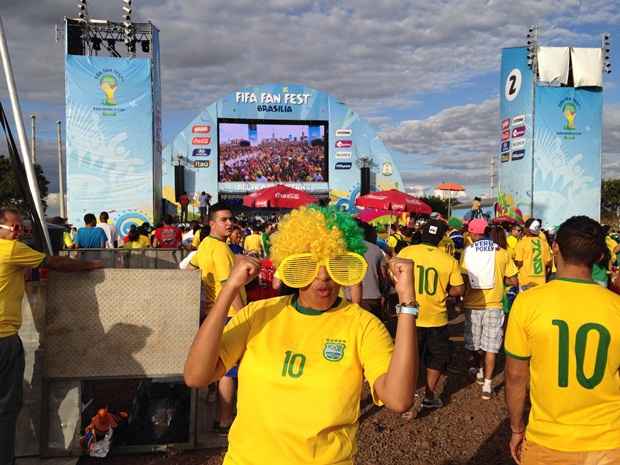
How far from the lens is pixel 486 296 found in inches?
225

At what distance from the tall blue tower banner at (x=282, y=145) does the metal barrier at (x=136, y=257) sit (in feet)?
74.3

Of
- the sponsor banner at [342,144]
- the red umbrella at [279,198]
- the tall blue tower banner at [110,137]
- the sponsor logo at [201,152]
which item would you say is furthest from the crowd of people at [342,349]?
the sponsor banner at [342,144]

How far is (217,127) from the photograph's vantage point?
29.1 meters

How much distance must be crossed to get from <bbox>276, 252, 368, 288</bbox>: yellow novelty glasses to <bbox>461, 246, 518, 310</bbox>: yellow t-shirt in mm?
4250

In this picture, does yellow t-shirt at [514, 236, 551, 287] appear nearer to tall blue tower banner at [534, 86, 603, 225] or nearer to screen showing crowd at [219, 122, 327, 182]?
tall blue tower banner at [534, 86, 603, 225]

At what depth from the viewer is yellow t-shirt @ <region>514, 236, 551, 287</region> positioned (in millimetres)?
7676

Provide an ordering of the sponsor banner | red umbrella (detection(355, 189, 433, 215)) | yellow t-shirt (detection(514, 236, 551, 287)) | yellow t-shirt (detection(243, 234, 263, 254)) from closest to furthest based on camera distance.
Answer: yellow t-shirt (detection(514, 236, 551, 287)) < yellow t-shirt (detection(243, 234, 263, 254)) < red umbrella (detection(355, 189, 433, 215)) < the sponsor banner

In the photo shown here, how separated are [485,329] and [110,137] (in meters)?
19.7

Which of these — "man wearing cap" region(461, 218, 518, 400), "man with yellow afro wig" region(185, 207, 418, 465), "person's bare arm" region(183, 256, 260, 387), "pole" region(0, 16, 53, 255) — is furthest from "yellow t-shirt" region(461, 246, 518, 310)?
"person's bare arm" region(183, 256, 260, 387)

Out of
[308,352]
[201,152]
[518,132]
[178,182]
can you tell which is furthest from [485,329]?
[201,152]

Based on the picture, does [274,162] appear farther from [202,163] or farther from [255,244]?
[255,244]

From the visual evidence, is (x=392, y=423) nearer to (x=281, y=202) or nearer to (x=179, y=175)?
(x=281, y=202)

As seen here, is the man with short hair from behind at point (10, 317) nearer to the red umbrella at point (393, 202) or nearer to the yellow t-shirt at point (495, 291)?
the yellow t-shirt at point (495, 291)

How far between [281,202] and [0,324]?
37.7 feet
